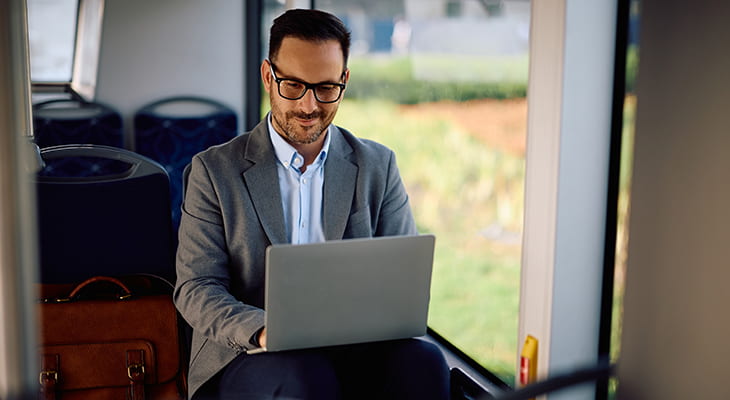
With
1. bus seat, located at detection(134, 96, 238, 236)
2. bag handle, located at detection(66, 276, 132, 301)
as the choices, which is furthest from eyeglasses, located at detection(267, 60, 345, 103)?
bus seat, located at detection(134, 96, 238, 236)

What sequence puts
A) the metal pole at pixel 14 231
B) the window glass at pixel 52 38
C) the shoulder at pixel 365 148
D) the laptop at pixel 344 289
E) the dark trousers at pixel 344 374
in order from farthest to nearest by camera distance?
the window glass at pixel 52 38 → the shoulder at pixel 365 148 → the dark trousers at pixel 344 374 → the laptop at pixel 344 289 → the metal pole at pixel 14 231

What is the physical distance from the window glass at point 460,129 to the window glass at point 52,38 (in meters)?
1.84

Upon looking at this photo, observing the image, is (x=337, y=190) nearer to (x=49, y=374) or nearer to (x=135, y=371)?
(x=135, y=371)

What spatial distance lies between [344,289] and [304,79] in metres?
0.56

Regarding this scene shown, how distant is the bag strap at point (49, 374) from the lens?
4.91 ft

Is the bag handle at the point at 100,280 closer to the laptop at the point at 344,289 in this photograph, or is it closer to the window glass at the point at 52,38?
the laptop at the point at 344,289

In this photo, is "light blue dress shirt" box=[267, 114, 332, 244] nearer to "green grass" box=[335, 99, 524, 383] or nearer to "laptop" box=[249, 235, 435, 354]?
"laptop" box=[249, 235, 435, 354]

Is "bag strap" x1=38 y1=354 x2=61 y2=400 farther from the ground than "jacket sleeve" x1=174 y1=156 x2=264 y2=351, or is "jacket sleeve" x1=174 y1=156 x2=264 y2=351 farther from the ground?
"jacket sleeve" x1=174 y1=156 x2=264 y2=351

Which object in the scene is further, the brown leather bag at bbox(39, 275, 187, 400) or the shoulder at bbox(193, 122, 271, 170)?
the shoulder at bbox(193, 122, 271, 170)

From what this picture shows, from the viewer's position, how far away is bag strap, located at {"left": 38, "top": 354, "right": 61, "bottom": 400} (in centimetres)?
150

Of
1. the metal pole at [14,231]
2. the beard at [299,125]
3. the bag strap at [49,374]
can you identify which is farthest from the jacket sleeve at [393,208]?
the metal pole at [14,231]

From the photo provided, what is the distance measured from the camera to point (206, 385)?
155 cm

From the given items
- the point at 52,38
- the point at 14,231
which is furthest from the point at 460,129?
the point at 52,38

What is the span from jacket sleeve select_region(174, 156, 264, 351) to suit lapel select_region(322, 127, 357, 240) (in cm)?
26
